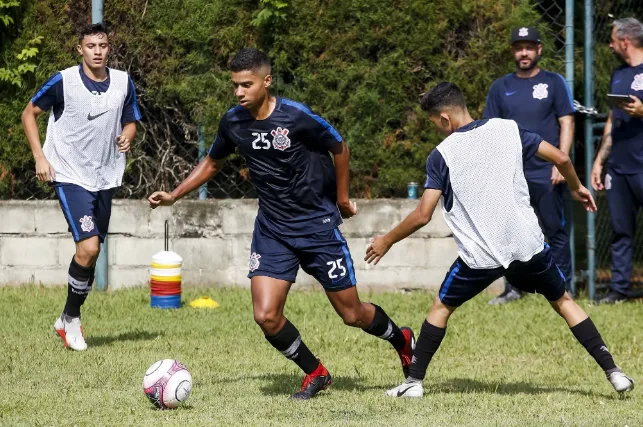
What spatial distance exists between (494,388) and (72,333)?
329 centimetres

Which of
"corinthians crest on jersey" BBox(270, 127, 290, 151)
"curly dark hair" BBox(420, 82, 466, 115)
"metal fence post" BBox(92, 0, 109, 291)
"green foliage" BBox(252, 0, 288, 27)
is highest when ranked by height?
"curly dark hair" BBox(420, 82, 466, 115)

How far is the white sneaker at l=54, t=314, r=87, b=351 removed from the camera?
337 inches

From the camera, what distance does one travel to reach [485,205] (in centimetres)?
656

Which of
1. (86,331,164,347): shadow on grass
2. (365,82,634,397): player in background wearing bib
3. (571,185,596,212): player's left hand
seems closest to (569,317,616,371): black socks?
(365,82,634,397): player in background wearing bib

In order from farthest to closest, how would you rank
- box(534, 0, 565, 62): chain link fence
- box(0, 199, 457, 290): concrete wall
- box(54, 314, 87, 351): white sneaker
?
box(534, 0, 565, 62): chain link fence, box(0, 199, 457, 290): concrete wall, box(54, 314, 87, 351): white sneaker

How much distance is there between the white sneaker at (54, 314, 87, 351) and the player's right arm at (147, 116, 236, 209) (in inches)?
70.0

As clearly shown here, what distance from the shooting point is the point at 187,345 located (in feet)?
28.7

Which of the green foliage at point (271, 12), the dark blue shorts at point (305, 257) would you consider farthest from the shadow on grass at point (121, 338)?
the green foliage at point (271, 12)

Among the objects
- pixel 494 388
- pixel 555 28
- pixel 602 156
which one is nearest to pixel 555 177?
pixel 602 156

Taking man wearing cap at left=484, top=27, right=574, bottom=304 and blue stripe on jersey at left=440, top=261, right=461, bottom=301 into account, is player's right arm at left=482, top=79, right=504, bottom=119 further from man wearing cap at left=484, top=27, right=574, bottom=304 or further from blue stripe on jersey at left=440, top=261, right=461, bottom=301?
blue stripe on jersey at left=440, top=261, right=461, bottom=301

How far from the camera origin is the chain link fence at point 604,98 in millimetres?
11797

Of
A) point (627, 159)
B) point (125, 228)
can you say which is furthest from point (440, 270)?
point (125, 228)

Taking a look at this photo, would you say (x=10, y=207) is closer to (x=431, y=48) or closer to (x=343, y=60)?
(x=343, y=60)

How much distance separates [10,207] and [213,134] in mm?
2206
